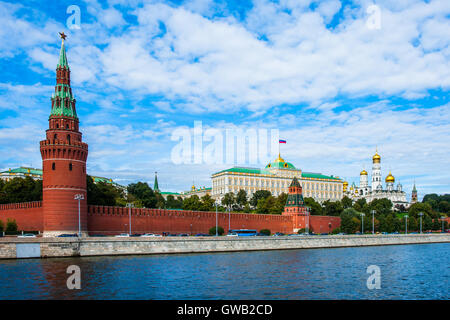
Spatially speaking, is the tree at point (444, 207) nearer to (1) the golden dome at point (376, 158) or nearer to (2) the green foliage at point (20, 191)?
(1) the golden dome at point (376, 158)

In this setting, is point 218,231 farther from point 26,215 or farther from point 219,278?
point 219,278

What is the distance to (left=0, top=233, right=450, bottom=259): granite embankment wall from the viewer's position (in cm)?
3922

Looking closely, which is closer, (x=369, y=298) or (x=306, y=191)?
(x=369, y=298)

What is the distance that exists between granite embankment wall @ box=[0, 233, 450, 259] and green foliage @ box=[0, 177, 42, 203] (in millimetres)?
25876

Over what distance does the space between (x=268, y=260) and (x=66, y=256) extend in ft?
57.0

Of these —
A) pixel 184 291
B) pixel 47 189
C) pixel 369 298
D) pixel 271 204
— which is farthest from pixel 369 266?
pixel 271 204

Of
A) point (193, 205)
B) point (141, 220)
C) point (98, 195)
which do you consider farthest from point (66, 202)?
point (193, 205)

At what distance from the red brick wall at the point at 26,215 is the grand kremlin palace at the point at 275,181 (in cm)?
7408

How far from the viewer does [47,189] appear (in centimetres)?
4931

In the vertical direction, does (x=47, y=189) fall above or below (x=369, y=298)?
above

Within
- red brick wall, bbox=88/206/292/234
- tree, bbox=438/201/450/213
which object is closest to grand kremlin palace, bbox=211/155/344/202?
tree, bbox=438/201/450/213
